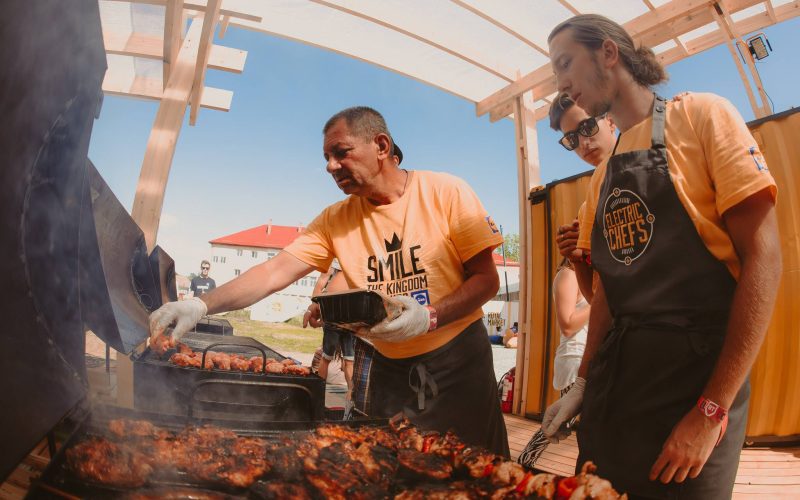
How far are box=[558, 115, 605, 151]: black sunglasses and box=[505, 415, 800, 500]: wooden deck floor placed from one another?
102 inches

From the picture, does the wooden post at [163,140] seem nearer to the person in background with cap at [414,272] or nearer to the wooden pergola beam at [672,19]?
the person in background with cap at [414,272]

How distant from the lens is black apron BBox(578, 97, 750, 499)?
1387 mm

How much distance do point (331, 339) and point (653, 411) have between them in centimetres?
393

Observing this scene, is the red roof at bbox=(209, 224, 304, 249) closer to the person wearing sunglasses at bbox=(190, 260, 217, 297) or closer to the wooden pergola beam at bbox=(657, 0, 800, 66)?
the person wearing sunglasses at bbox=(190, 260, 217, 297)

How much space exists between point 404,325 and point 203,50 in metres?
3.48

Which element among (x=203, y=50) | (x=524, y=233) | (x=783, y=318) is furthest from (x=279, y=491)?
(x=524, y=233)

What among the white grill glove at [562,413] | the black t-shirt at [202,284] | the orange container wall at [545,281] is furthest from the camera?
the black t-shirt at [202,284]

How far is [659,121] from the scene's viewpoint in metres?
1.61

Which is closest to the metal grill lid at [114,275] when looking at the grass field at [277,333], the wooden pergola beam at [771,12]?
Result: the wooden pergola beam at [771,12]

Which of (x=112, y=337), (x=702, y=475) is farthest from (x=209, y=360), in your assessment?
(x=702, y=475)

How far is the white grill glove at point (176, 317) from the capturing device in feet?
6.50

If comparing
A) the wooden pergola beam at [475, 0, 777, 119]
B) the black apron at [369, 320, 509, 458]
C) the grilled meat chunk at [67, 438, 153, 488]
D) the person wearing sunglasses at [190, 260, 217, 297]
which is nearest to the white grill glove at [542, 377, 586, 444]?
the black apron at [369, 320, 509, 458]

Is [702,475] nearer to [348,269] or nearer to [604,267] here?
[604,267]

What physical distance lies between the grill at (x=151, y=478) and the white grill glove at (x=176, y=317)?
435mm
